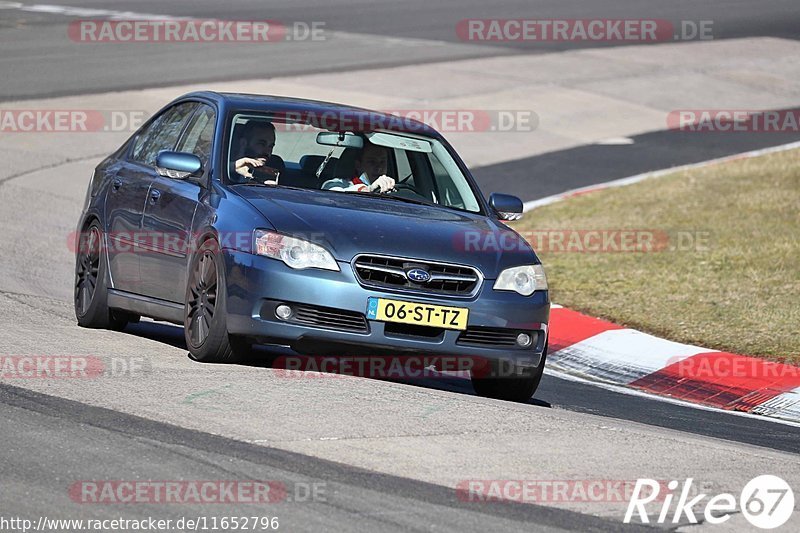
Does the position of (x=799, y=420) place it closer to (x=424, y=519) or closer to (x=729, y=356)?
(x=729, y=356)

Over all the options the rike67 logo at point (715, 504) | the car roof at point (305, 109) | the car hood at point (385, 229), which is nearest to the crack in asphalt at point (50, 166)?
the car roof at point (305, 109)

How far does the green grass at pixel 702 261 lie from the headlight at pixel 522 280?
2.87m

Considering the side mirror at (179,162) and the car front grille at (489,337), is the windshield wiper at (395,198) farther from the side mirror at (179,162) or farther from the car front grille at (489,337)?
the car front grille at (489,337)

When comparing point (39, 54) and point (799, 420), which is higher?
point (39, 54)

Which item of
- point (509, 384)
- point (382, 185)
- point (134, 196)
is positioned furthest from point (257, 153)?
point (509, 384)

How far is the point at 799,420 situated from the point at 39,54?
61.1 feet

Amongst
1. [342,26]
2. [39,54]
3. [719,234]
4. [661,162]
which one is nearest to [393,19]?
[342,26]

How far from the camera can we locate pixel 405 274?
25.6ft

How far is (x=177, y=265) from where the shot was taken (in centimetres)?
852

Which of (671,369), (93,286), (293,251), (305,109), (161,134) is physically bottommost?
(671,369)

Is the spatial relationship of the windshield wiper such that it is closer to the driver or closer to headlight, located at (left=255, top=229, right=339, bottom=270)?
the driver

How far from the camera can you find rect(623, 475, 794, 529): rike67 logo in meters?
5.65

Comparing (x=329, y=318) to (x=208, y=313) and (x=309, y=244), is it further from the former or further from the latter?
(x=208, y=313)

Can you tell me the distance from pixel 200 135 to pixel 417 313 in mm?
2089
